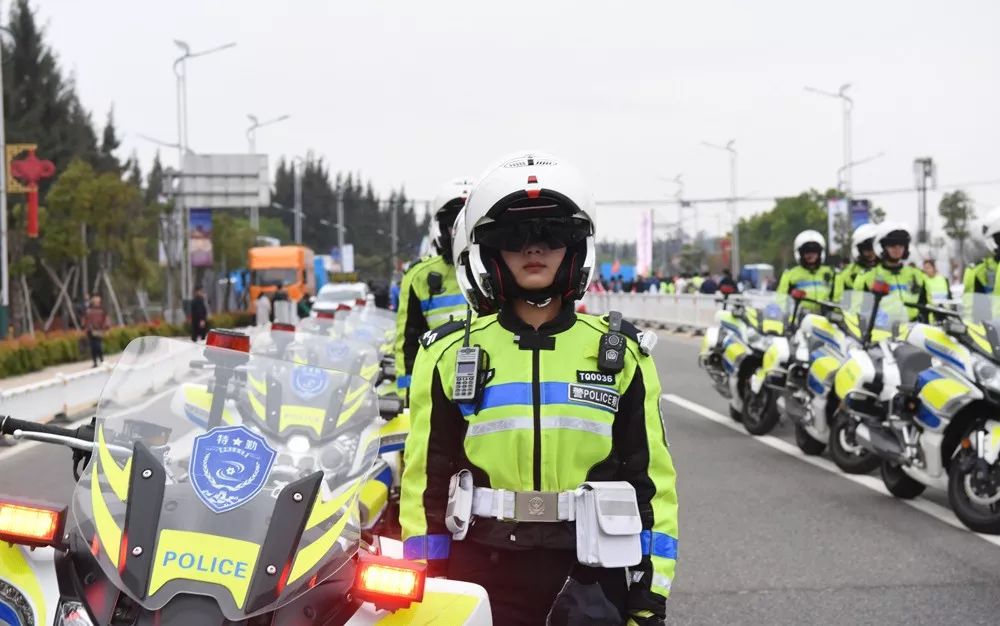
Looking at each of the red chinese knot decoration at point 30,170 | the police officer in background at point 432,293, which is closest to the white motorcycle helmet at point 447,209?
the police officer in background at point 432,293

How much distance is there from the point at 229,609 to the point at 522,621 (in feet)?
2.49

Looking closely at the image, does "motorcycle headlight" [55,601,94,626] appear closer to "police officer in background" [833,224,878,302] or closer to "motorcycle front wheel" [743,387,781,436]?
"police officer in background" [833,224,878,302]

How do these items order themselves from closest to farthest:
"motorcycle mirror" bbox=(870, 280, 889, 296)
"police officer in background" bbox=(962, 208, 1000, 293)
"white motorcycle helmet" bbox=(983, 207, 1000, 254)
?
"white motorcycle helmet" bbox=(983, 207, 1000, 254), "police officer in background" bbox=(962, 208, 1000, 293), "motorcycle mirror" bbox=(870, 280, 889, 296)

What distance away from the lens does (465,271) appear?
13.0 feet

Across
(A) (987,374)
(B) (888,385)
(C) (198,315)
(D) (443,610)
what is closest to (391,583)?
(D) (443,610)

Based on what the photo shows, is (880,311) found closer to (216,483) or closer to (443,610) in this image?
(443,610)

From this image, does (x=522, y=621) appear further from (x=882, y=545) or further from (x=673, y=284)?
(x=673, y=284)

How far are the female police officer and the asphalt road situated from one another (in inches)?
124

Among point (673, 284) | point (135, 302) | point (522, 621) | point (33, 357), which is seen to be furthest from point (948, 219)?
point (522, 621)

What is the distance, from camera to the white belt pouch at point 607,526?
3254mm

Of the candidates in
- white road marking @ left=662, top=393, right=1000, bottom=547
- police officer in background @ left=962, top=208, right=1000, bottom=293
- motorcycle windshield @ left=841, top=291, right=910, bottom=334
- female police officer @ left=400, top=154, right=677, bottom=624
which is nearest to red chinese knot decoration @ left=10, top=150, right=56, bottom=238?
white road marking @ left=662, top=393, right=1000, bottom=547

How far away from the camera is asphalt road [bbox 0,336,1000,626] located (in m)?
6.61

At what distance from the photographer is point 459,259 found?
4031 millimetres

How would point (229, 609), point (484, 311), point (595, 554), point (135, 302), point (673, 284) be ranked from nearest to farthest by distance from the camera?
1. point (229, 609)
2. point (595, 554)
3. point (484, 311)
4. point (673, 284)
5. point (135, 302)
